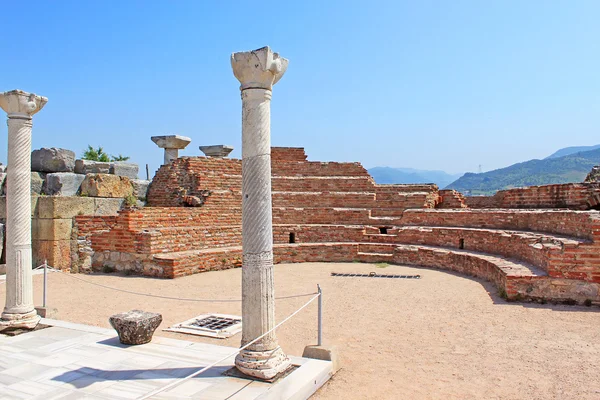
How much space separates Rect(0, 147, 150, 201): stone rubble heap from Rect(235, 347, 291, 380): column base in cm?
1033

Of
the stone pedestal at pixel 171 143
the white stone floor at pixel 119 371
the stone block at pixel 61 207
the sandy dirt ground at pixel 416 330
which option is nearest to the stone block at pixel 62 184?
the stone block at pixel 61 207

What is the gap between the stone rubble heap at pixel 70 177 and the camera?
43.6 feet

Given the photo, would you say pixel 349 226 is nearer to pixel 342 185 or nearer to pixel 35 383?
pixel 342 185

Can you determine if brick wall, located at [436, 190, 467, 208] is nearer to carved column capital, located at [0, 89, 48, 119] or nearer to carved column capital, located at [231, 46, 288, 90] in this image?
carved column capital, located at [231, 46, 288, 90]

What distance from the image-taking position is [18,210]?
664 cm

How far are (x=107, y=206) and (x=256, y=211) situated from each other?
1015 centimetres

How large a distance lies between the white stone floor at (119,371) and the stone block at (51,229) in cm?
590

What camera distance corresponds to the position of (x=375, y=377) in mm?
5016

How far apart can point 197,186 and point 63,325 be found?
953cm

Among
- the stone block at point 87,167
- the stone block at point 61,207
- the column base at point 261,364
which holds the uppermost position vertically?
the stone block at point 87,167

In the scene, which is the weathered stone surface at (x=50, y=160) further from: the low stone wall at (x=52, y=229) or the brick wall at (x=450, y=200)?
the brick wall at (x=450, y=200)

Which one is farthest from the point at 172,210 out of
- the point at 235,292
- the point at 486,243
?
the point at 486,243

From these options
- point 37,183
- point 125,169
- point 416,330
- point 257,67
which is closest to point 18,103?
point 257,67

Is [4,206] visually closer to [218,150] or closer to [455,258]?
[218,150]
